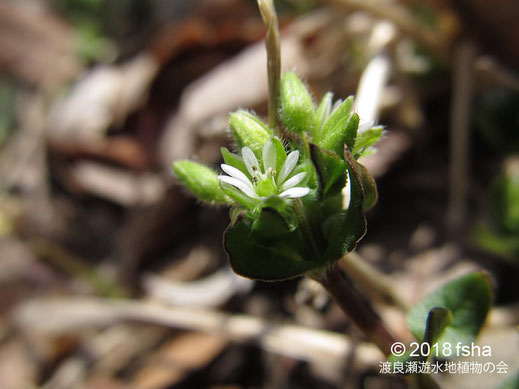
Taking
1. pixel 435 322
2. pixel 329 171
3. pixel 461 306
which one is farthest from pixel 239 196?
pixel 461 306

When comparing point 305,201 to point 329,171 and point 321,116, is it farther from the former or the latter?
point 321,116

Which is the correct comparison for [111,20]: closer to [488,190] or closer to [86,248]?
[86,248]

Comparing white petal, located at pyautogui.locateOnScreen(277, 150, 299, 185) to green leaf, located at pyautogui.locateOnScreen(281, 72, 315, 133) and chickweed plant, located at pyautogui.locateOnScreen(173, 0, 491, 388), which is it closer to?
chickweed plant, located at pyautogui.locateOnScreen(173, 0, 491, 388)

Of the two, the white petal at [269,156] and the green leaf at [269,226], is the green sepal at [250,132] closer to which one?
the white petal at [269,156]

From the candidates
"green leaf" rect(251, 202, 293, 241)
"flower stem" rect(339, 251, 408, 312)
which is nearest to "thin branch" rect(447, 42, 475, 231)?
"flower stem" rect(339, 251, 408, 312)

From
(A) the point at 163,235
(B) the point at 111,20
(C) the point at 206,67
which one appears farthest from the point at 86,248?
(B) the point at 111,20

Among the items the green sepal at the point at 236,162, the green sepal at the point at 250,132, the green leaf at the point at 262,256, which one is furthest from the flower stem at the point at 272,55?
the green leaf at the point at 262,256

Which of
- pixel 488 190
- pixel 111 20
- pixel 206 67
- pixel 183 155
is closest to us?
pixel 488 190
